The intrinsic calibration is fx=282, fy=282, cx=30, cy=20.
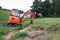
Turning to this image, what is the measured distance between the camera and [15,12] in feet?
76.2

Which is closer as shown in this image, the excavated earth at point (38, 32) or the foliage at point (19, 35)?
the excavated earth at point (38, 32)

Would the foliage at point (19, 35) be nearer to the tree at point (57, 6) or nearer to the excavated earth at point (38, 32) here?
the excavated earth at point (38, 32)

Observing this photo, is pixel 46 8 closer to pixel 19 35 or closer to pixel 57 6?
pixel 57 6

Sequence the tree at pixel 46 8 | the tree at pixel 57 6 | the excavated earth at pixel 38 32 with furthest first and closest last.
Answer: the tree at pixel 46 8, the tree at pixel 57 6, the excavated earth at pixel 38 32

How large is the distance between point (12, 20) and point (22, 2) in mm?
13496

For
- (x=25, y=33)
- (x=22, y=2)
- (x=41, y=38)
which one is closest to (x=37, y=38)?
(x=41, y=38)

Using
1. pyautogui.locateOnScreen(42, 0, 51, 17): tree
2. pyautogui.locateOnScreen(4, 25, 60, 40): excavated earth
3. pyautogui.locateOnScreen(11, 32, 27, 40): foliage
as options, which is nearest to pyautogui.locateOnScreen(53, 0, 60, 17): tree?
pyautogui.locateOnScreen(42, 0, 51, 17): tree

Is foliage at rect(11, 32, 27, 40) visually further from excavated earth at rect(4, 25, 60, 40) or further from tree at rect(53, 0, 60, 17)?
tree at rect(53, 0, 60, 17)

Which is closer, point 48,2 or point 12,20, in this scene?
point 12,20

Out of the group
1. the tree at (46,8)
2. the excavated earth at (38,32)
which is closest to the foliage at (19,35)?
the excavated earth at (38,32)

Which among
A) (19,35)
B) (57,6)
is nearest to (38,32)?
(19,35)

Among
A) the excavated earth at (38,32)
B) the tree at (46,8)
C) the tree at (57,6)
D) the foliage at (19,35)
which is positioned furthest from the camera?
the tree at (46,8)

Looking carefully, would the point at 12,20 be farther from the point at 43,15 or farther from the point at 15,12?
the point at 43,15

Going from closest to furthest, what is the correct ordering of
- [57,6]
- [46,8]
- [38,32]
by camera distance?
[38,32], [57,6], [46,8]
